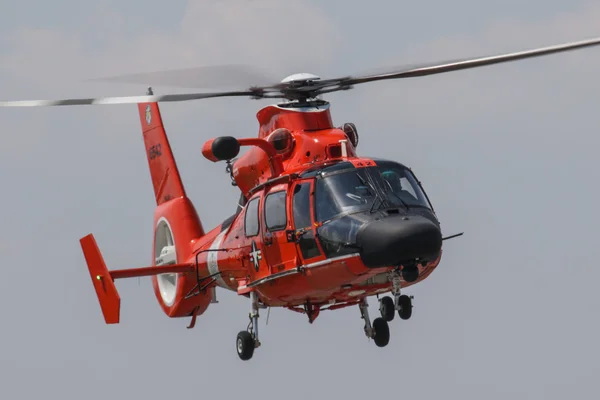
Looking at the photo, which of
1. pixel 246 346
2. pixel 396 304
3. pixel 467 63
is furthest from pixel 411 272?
pixel 246 346

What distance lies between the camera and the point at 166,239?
85.1 ft

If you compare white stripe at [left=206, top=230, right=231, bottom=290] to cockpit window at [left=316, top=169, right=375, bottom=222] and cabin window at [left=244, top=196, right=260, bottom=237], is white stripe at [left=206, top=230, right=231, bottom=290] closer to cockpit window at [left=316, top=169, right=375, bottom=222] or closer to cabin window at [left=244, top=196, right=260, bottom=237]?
cabin window at [left=244, top=196, right=260, bottom=237]

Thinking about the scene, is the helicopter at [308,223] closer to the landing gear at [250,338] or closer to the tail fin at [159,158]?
the landing gear at [250,338]

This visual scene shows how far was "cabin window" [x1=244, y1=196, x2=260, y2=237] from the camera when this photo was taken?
2159 cm

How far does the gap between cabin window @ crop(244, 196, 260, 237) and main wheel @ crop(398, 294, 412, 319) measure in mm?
2692

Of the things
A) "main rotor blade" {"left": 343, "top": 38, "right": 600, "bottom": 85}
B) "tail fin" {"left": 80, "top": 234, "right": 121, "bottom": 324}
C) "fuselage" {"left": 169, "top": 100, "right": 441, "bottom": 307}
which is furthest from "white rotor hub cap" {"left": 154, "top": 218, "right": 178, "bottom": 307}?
"main rotor blade" {"left": 343, "top": 38, "right": 600, "bottom": 85}

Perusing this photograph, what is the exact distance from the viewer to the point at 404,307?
20500 millimetres

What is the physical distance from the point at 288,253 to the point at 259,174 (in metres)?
1.89

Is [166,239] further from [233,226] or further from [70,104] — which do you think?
[70,104]

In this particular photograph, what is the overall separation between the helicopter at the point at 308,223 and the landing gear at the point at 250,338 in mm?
17

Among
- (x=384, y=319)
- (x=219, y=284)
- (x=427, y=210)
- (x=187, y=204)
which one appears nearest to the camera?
(x=427, y=210)

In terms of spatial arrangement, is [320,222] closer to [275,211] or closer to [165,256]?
[275,211]

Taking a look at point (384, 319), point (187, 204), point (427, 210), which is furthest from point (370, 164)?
point (187, 204)

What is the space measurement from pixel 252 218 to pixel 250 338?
198 centimetres
